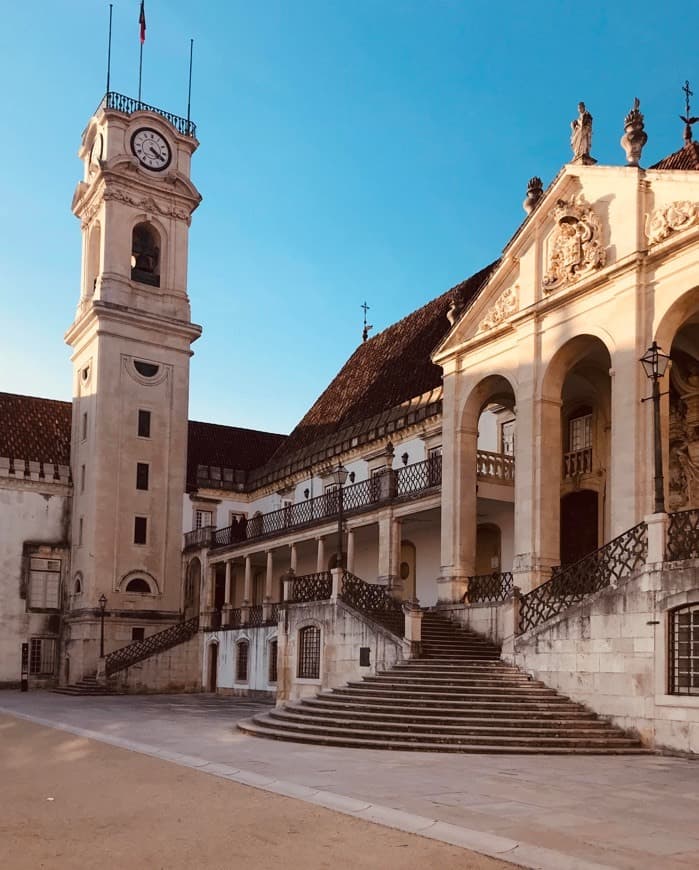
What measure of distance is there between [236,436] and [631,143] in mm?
35888

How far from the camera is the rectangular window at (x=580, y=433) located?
29.4m

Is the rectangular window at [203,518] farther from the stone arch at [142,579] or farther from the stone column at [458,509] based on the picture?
the stone column at [458,509]

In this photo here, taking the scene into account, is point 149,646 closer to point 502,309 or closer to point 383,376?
point 383,376

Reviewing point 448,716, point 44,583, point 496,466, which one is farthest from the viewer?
point 44,583

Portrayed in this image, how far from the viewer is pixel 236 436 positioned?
57031mm

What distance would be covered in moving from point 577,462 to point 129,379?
2532cm

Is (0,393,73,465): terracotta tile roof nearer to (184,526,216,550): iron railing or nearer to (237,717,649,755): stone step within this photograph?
(184,526,216,550): iron railing

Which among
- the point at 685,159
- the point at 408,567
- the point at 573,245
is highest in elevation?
the point at 685,159

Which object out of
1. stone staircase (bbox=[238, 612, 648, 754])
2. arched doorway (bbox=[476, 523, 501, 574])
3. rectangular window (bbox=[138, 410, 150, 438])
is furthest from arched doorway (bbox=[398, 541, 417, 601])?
rectangular window (bbox=[138, 410, 150, 438])

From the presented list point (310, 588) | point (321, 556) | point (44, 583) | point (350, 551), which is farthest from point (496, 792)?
point (44, 583)

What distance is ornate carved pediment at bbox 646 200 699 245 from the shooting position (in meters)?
22.1

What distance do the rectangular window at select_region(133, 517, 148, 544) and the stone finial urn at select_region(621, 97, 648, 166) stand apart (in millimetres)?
30367

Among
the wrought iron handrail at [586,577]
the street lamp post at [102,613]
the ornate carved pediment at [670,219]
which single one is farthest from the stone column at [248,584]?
the ornate carved pediment at [670,219]

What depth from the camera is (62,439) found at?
51.7 meters
